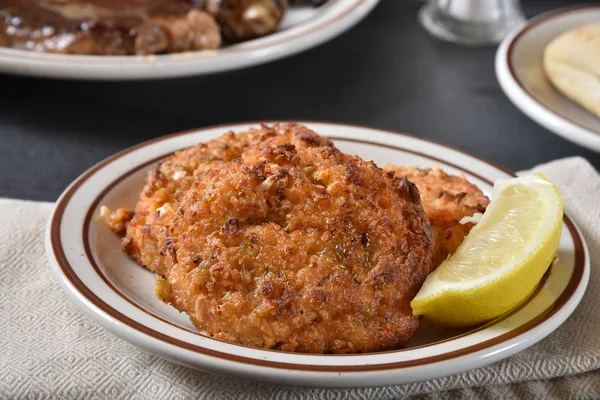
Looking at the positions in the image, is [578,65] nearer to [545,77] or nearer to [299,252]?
[545,77]

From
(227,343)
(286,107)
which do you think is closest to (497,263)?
(227,343)

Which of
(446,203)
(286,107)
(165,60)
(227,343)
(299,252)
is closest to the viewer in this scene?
(227,343)

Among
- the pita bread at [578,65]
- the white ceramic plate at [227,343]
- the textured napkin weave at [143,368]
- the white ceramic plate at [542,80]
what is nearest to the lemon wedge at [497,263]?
the white ceramic plate at [227,343]

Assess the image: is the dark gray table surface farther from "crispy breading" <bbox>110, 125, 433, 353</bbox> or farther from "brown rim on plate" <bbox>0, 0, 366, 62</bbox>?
"crispy breading" <bbox>110, 125, 433, 353</bbox>

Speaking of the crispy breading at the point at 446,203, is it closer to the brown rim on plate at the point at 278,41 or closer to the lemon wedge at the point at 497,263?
the lemon wedge at the point at 497,263

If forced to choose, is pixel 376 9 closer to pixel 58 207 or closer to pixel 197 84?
pixel 197 84

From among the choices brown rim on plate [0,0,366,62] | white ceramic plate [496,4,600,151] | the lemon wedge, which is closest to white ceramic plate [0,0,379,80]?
brown rim on plate [0,0,366,62]
